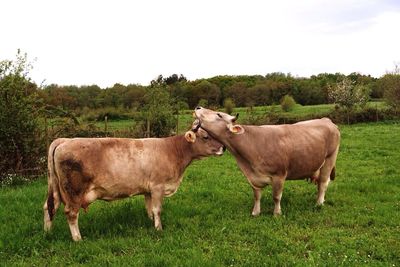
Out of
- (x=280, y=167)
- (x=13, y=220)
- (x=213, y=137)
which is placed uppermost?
(x=213, y=137)

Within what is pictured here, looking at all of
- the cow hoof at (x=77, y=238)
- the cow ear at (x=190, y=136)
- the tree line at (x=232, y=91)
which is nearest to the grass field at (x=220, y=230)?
the cow hoof at (x=77, y=238)

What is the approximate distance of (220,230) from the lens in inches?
305

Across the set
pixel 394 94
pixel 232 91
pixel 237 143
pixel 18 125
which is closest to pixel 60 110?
pixel 18 125

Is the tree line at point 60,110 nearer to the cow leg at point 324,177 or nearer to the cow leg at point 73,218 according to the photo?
the cow leg at point 73,218

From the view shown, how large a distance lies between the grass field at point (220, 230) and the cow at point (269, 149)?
748mm

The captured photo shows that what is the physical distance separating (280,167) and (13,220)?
18.6 ft

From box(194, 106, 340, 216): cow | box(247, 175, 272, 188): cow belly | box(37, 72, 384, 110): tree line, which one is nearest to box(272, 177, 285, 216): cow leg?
box(194, 106, 340, 216): cow

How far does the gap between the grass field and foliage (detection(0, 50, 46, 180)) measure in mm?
1600

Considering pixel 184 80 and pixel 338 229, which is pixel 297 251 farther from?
pixel 184 80

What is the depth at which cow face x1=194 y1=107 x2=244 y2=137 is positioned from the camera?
860 cm

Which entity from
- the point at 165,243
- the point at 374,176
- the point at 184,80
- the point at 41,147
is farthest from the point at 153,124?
the point at 184,80

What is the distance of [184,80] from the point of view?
225ft

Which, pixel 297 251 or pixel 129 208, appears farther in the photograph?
pixel 129 208

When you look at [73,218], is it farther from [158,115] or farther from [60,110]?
[158,115]
